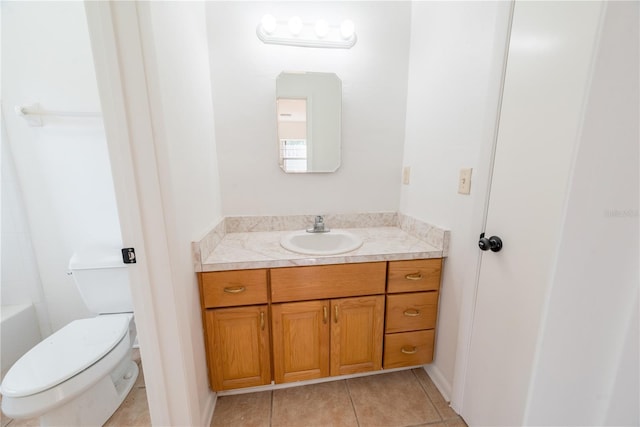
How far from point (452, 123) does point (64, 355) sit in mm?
2074

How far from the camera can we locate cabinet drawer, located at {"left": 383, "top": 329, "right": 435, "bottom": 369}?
130cm


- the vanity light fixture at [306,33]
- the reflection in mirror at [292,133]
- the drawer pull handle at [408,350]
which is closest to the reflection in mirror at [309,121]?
the reflection in mirror at [292,133]

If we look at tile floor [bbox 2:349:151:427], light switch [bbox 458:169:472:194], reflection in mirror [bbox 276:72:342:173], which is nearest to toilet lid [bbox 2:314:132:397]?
tile floor [bbox 2:349:151:427]

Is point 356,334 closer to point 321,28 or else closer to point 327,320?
point 327,320

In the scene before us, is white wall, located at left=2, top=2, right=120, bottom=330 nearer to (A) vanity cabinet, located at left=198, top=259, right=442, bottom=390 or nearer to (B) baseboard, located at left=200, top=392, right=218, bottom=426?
(A) vanity cabinet, located at left=198, top=259, right=442, bottom=390

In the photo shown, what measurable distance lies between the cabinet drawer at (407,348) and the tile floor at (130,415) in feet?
4.16

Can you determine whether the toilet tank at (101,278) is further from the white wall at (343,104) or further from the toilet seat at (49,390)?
the white wall at (343,104)

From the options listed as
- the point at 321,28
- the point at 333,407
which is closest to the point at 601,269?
the point at 333,407

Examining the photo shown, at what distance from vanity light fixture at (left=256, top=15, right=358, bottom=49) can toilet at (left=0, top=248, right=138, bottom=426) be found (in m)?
1.37

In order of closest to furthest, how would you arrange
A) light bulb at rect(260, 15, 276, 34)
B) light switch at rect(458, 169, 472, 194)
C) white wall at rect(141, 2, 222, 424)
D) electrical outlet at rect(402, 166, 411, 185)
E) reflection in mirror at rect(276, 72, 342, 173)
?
white wall at rect(141, 2, 222, 424), light switch at rect(458, 169, 472, 194), light bulb at rect(260, 15, 276, 34), reflection in mirror at rect(276, 72, 342, 173), electrical outlet at rect(402, 166, 411, 185)

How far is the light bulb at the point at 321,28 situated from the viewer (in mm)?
1328

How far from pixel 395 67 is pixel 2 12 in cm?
212

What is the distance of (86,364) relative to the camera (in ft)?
3.42

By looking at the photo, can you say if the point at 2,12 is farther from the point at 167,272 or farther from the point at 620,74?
the point at 620,74
